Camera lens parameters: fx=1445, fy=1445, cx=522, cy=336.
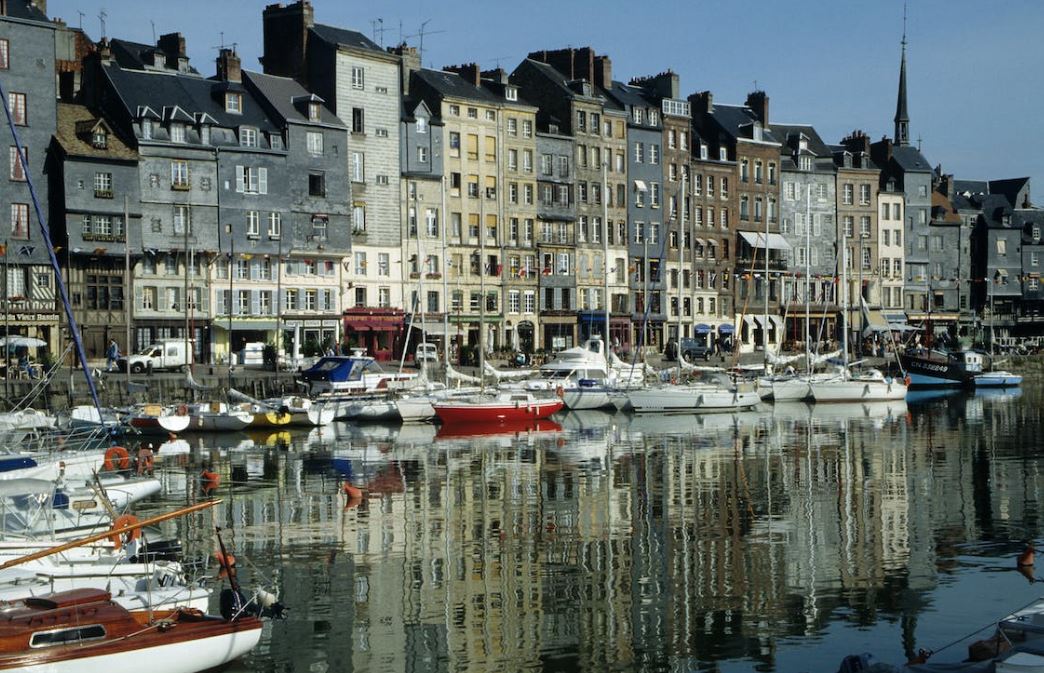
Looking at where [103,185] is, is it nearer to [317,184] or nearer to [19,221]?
[19,221]

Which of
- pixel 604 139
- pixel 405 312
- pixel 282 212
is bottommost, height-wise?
pixel 405 312

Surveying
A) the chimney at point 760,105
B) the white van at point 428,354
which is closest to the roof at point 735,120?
the chimney at point 760,105

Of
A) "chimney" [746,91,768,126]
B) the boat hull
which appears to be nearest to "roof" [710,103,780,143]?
"chimney" [746,91,768,126]

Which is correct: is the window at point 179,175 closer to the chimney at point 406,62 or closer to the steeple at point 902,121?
the chimney at point 406,62

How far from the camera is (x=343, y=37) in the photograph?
81.9m

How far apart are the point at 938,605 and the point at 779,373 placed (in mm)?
57791

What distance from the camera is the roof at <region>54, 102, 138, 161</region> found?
6900 centimetres

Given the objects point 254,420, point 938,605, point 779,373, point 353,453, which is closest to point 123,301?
point 254,420

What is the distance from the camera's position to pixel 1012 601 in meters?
24.9

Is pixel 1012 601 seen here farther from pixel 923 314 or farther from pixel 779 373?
pixel 923 314

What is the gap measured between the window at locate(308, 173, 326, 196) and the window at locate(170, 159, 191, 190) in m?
7.68

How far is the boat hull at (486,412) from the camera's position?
58.7 metres

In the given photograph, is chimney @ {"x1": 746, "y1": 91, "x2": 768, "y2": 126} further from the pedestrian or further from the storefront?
the pedestrian

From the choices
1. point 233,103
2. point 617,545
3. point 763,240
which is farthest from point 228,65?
point 617,545
